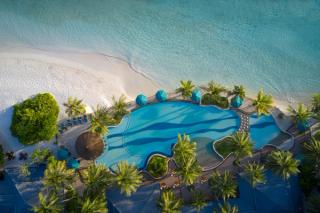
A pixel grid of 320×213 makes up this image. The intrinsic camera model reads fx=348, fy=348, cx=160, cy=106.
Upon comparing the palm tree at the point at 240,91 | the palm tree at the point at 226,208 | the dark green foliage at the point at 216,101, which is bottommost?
the palm tree at the point at 226,208

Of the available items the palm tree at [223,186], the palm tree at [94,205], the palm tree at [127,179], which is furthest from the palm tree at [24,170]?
the palm tree at [223,186]

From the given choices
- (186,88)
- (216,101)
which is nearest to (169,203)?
(186,88)

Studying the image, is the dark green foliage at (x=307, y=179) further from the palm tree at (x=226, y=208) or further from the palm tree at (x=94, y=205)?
the palm tree at (x=94, y=205)

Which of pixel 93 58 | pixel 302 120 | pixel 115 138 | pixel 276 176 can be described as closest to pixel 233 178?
pixel 276 176

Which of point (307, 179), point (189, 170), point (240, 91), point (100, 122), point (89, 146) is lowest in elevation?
point (307, 179)

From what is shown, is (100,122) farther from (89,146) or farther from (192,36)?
(192,36)

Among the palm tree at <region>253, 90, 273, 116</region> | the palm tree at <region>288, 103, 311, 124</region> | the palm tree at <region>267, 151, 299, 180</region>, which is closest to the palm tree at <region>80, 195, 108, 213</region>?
the palm tree at <region>267, 151, 299, 180</region>

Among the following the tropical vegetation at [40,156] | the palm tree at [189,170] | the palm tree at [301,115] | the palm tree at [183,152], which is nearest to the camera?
the palm tree at [189,170]

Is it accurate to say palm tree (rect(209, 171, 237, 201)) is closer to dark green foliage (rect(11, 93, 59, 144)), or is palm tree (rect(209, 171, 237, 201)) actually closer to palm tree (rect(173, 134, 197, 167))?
palm tree (rect(173, 134, 197, 167))
